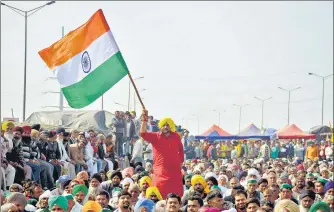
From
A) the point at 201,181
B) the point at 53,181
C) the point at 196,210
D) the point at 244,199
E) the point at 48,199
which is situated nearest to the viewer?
the point at 196,210

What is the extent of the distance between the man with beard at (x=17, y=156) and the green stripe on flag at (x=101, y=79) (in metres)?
2.08

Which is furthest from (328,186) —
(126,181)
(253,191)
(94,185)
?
(94,185)

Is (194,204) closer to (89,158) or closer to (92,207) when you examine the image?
(92,207)

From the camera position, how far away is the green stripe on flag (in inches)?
461

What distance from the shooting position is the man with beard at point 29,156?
13.6 meters

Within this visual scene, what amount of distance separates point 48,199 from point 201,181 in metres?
3.64

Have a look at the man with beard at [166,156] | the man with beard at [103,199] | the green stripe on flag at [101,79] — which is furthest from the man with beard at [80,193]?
the green stripe on flag at [101,79]

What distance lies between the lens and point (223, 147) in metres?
35.8

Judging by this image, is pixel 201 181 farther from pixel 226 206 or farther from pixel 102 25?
pixel 102 25

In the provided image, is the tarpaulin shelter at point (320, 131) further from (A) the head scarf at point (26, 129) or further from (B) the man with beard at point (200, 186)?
(A) the head scarf at point (26, 129)

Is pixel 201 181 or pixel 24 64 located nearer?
pixel 201 181

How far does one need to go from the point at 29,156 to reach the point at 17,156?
0.57 m

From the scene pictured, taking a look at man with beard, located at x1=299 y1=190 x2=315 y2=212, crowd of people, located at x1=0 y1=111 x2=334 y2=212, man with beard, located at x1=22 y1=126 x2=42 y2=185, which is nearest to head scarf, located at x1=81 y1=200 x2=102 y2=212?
crowd of people, located at x1=0 y1=111 x2=334 y2=212

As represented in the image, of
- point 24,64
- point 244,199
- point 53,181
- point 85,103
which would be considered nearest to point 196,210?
point 244,199
